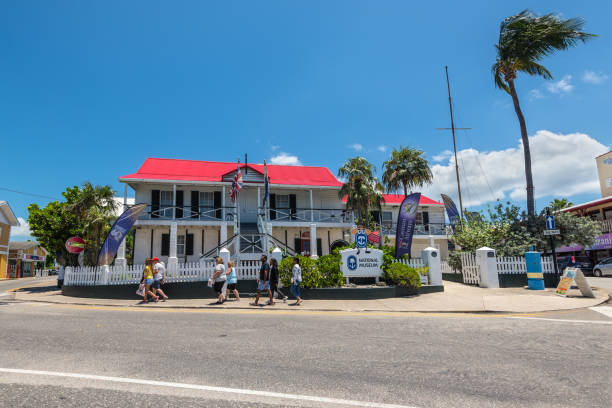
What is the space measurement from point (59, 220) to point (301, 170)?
1663cm

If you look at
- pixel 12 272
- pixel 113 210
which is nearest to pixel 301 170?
pixel 113 210

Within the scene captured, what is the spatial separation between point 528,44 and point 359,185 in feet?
38.3

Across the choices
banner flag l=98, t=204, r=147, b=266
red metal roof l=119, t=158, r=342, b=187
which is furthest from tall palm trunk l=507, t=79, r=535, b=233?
banner flag l=98, t=204, r=147, b=266

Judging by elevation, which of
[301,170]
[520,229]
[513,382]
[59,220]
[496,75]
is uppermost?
[496,75]

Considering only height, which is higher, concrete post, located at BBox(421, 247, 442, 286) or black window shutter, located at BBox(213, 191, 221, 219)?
black window shutter, located at BBox(213, 191, 221, 219)

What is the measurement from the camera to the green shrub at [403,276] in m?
13.1

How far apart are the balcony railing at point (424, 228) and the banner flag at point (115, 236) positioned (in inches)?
778

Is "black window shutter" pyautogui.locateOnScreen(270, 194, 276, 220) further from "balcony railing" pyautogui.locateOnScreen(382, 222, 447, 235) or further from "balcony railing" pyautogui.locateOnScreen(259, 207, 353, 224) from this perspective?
"balcony railing" pyautogui.locateOnScreen(382, 222, 447, 235)

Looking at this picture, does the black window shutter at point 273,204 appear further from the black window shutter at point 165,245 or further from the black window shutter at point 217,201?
the black window shutter at point 165,245

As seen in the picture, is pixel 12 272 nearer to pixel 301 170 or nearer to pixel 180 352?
pixel 301 170

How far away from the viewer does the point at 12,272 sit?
43125 mm

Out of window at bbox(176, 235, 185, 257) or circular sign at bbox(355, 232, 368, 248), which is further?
window at bbox(176, 235, 185, 257)

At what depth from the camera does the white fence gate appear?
15.8 metres

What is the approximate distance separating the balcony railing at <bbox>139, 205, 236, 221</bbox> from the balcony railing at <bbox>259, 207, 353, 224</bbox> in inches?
99.4
